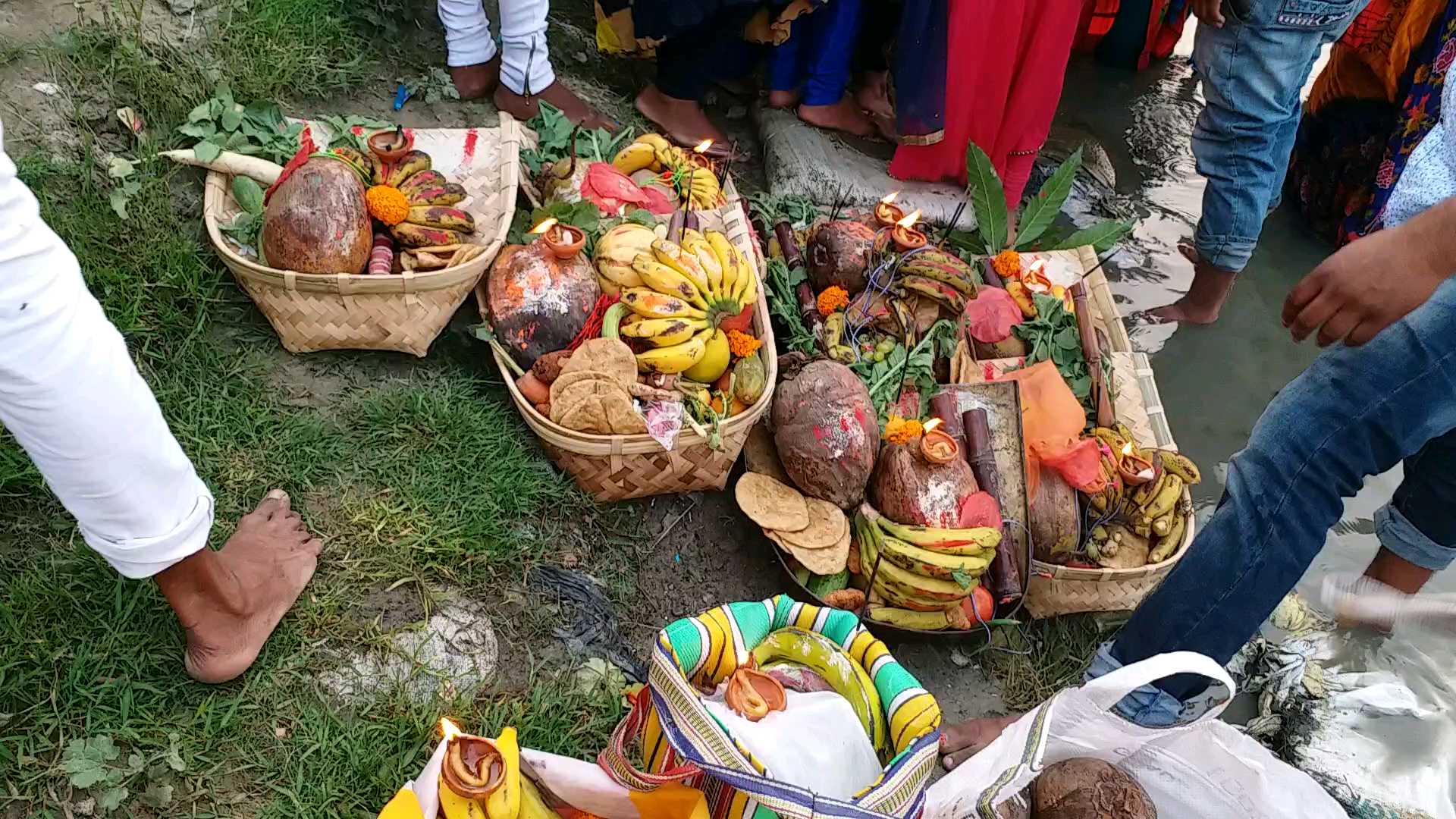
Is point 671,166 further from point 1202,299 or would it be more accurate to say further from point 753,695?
point 1202,299

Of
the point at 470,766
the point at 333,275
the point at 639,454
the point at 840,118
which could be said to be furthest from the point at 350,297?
the point at 840,118

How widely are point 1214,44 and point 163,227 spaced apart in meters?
3.21

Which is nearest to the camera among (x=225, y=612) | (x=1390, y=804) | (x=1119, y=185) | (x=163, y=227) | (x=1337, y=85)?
(x=225, y=612)

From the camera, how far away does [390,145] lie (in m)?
2.56

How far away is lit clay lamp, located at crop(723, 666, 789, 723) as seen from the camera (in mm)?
1569

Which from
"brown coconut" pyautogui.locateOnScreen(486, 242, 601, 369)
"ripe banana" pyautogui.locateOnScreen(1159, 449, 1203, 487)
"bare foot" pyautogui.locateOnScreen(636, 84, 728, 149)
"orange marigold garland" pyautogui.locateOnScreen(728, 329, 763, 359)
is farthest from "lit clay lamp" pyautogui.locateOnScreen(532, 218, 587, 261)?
"ripe banana" pyautogui.locateOnScreen(1159, 449, 1203, 487)

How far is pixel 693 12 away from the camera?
3.33 meters

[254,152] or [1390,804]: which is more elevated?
[254,152]

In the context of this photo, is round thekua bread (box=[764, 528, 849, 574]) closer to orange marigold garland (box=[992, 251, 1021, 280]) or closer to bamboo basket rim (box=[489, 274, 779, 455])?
bamboo basket rim (box=[489, 274, 779, 455])

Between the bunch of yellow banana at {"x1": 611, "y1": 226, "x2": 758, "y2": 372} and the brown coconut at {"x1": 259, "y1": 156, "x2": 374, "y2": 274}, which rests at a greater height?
the brown coconut at {"x1": 259, "y1": 156, "x2": 374, "y2": 274}

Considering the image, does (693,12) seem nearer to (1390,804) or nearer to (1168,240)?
(1168,240)

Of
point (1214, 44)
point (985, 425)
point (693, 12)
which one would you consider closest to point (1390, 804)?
point (985, 425)

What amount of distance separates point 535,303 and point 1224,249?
259 centimetres

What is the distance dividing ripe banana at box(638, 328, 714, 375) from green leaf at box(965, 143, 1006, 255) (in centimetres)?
144
